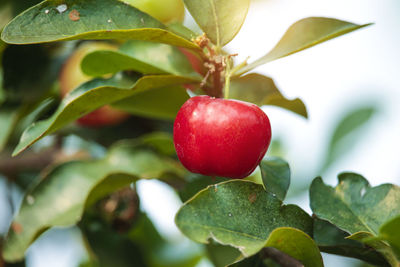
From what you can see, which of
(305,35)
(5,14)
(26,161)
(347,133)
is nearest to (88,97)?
(305,35)

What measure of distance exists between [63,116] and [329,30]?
0.41 meters

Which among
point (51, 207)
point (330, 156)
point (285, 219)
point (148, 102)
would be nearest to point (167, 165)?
point (148, 102)

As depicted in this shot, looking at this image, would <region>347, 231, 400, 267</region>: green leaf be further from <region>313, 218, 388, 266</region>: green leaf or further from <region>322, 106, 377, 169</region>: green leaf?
<region>322, 106, 377, 169</region>: green leaf

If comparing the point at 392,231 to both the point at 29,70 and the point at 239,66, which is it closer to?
the point at 239,66

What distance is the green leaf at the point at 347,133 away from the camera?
149cm

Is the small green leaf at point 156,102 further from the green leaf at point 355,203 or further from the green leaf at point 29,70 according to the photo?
the green leaf at point 355,203

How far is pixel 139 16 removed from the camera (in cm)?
67

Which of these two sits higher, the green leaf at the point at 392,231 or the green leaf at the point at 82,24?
the green leaf at the point at 82,24

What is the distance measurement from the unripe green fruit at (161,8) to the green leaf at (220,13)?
0.37m

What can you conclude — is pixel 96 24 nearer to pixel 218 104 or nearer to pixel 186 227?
pixel 218 104

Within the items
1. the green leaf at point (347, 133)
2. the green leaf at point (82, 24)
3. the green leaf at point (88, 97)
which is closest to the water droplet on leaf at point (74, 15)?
the green leaf at point (82, 24)

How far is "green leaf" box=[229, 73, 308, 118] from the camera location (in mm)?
863

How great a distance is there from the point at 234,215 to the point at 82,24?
313 mm

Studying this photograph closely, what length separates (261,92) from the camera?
0.98 m
